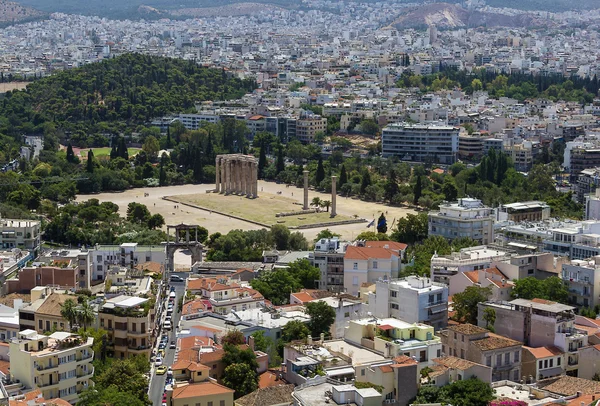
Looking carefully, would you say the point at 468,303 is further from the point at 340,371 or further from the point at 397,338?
the point at 340,371

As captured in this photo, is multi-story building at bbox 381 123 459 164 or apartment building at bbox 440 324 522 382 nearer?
apartment building at bbox 440 324 522 382

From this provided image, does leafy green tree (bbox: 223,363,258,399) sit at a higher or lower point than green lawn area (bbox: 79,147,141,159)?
higher

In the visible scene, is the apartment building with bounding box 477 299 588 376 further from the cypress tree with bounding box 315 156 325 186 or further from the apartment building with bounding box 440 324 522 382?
the cypress tree with bounding box 315 156 325 186

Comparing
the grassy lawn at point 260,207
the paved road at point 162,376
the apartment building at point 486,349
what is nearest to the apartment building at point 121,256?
the paved road at point 162,376

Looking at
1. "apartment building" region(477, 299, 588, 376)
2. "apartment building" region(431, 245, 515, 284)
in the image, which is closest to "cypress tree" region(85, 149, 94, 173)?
"apartment building" region(431, 245, 515, 284)

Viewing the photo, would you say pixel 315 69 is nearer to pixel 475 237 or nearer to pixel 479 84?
pixel 479 84

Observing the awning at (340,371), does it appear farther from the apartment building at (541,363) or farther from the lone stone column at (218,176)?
the lone stone column at (218,176)
